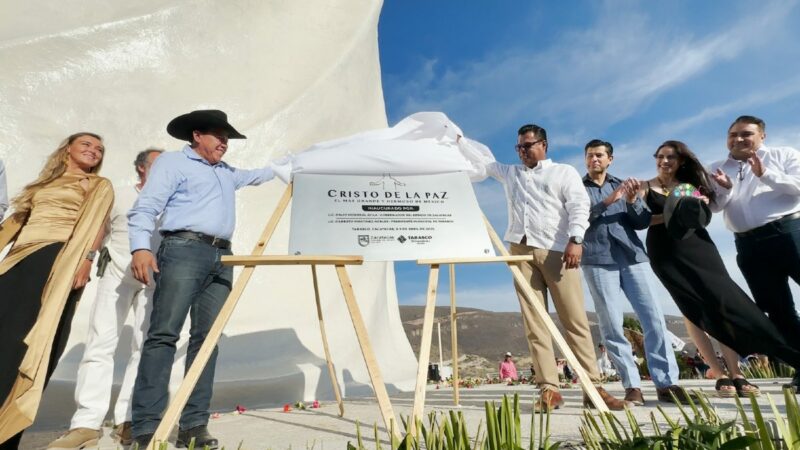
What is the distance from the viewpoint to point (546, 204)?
327cm

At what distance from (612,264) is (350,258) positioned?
6.64ft

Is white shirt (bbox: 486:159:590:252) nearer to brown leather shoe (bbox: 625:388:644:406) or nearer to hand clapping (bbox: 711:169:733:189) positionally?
hand clapping (bbox: 711:169:733:189)

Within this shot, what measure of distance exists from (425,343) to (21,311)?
2005 millimetres

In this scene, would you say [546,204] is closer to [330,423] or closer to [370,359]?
[370,359]

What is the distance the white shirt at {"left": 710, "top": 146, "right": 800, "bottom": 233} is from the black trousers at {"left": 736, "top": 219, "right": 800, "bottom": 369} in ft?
0.26

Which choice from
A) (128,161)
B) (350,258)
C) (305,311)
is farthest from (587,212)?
(128,161)

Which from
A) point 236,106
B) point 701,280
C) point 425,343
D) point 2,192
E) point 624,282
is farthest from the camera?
point 236,106

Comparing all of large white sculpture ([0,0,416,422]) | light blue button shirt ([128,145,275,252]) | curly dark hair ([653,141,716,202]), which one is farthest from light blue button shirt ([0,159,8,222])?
curly dark hair ([653,141,716,202])

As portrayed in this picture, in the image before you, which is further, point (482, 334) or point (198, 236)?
point (482, 334)

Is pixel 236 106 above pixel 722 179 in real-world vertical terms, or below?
above

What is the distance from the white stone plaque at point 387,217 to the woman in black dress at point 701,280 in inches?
53.1

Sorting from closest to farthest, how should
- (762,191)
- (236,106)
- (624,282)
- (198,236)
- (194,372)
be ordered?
(194,372) < (198,236) < (762,191) < (624,282) < (236,106)

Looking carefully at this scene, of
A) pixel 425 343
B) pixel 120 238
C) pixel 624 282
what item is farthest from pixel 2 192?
pixel 624 282

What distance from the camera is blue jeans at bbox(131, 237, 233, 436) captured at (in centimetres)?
238
